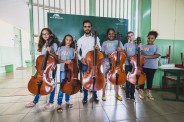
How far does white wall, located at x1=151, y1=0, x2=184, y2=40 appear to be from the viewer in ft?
11.2

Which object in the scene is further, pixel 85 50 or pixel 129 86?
pixel 129 86

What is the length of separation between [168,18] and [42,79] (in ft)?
11.5

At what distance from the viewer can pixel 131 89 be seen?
2766 millimetres

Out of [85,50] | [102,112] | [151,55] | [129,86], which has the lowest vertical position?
[102,112]

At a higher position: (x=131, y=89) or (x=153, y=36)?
(x=153, y=36)

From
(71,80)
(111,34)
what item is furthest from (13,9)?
(71,80)

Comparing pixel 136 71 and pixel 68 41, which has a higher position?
pixel 68 41

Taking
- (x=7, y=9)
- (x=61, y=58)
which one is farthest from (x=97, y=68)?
(x=7, y=9)

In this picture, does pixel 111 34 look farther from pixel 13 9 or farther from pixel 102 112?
pixel 13 9

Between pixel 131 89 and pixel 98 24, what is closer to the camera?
pixel 131 89

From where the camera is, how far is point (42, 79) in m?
1.86

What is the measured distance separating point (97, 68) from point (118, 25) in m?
1.55

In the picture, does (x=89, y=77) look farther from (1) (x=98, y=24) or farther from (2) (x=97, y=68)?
(1) (x=98, y=24)

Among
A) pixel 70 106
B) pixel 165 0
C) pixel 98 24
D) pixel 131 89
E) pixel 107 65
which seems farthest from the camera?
pixel 165 0
